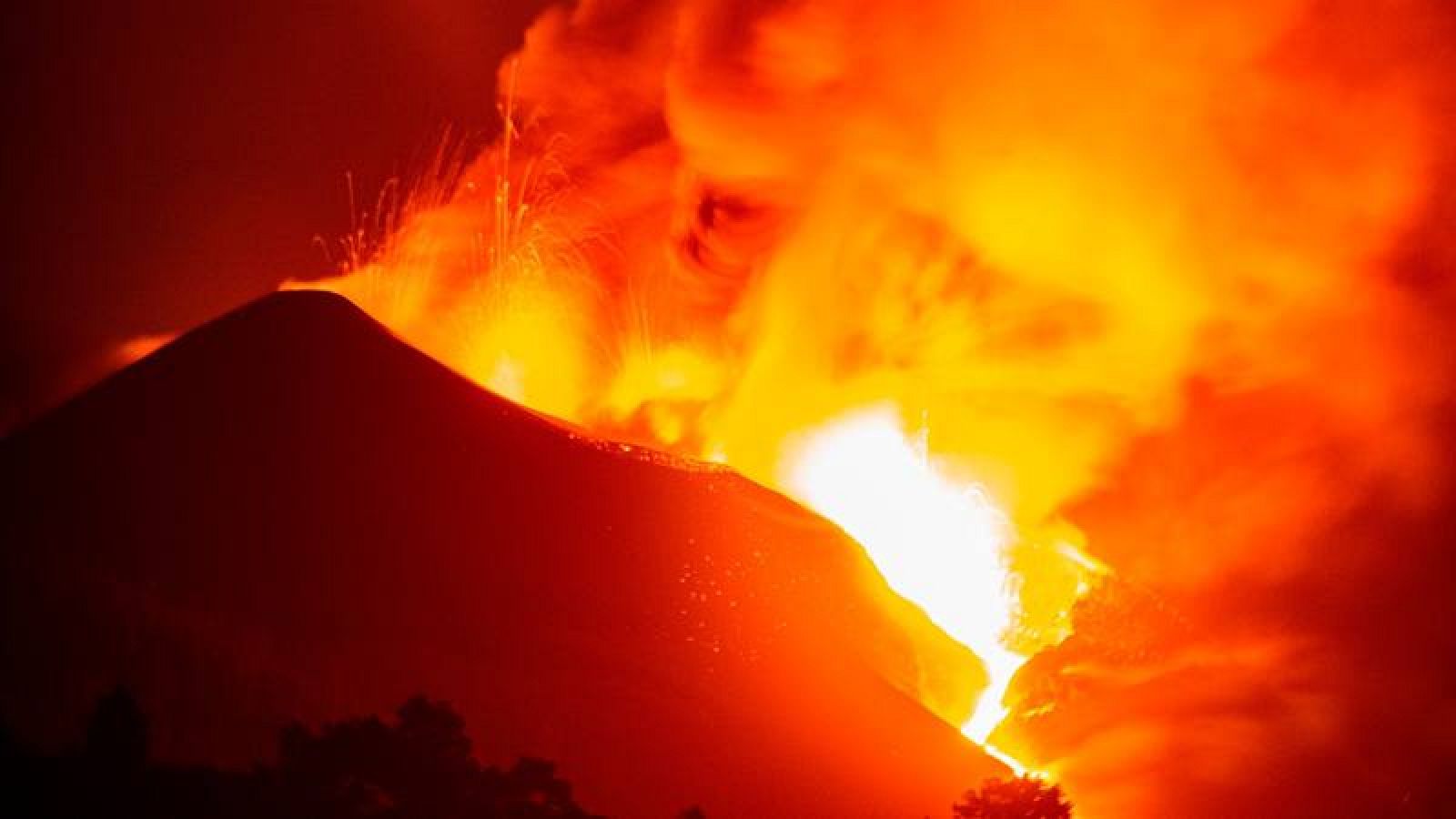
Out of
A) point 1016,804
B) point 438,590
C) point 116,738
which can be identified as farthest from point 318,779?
point 438,590

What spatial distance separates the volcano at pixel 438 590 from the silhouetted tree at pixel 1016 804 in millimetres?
2463

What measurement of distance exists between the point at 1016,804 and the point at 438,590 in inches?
239

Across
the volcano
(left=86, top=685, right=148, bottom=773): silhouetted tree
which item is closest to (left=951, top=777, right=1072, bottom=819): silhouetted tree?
the volcano

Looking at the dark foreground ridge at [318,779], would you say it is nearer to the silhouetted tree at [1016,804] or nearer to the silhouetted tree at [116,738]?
the silhouetted tree at [116,738]

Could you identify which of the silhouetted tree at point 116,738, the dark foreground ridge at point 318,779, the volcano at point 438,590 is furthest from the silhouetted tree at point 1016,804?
the silhouetted tree at point 116,738

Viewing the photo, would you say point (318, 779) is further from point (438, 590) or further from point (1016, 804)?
point (438, 590)

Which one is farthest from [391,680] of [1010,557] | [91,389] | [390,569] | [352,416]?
[1010,557]

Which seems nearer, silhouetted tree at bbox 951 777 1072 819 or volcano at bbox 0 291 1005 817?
silhouetted tree at bbox 951 777 1072 819

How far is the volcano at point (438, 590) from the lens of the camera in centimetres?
1414

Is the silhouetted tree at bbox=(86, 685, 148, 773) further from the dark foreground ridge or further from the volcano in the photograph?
the volcano

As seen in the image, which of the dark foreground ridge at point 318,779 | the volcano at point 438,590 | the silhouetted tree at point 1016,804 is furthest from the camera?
the volcano at point 438,590

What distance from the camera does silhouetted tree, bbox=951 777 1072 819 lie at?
13.3 m

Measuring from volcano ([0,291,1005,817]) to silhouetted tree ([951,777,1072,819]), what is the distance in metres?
2.46

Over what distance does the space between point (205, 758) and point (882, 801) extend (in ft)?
20.9
